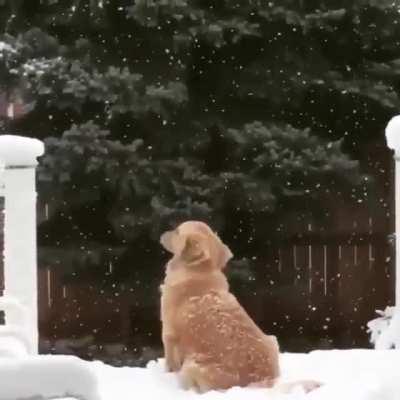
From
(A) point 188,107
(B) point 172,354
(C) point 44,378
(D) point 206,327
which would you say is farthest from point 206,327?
(A) point 188,107

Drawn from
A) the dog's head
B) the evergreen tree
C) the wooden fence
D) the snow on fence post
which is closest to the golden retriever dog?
the dog's head

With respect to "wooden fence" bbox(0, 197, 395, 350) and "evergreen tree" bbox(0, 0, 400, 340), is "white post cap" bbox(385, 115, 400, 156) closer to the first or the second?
"evergreen tree" bbox(0, 0, 400, 340)

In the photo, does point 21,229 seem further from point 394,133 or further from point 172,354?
point 394,133

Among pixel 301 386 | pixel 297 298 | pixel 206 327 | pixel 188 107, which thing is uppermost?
pixel 188 107

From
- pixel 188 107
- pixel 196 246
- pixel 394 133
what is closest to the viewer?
pixel 196 246

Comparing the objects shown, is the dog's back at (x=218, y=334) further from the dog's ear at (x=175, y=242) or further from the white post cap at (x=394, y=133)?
the white post cap at (x=394, y=133)

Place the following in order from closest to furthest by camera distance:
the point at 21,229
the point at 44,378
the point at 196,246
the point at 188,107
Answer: the point at 44,378, the point at 196,246, the point at 21,229, the point at 188,107

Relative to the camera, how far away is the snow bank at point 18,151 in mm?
2096

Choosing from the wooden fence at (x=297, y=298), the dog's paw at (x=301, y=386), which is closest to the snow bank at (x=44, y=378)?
the dog's paw at (x=301, y=386)

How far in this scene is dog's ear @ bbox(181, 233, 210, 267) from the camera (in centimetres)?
168

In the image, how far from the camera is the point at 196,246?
169cm

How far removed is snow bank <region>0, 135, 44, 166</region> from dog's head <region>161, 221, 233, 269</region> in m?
0.56

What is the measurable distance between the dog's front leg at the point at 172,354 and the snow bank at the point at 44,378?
2.61ft

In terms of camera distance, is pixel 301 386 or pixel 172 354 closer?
pixel 301 386
